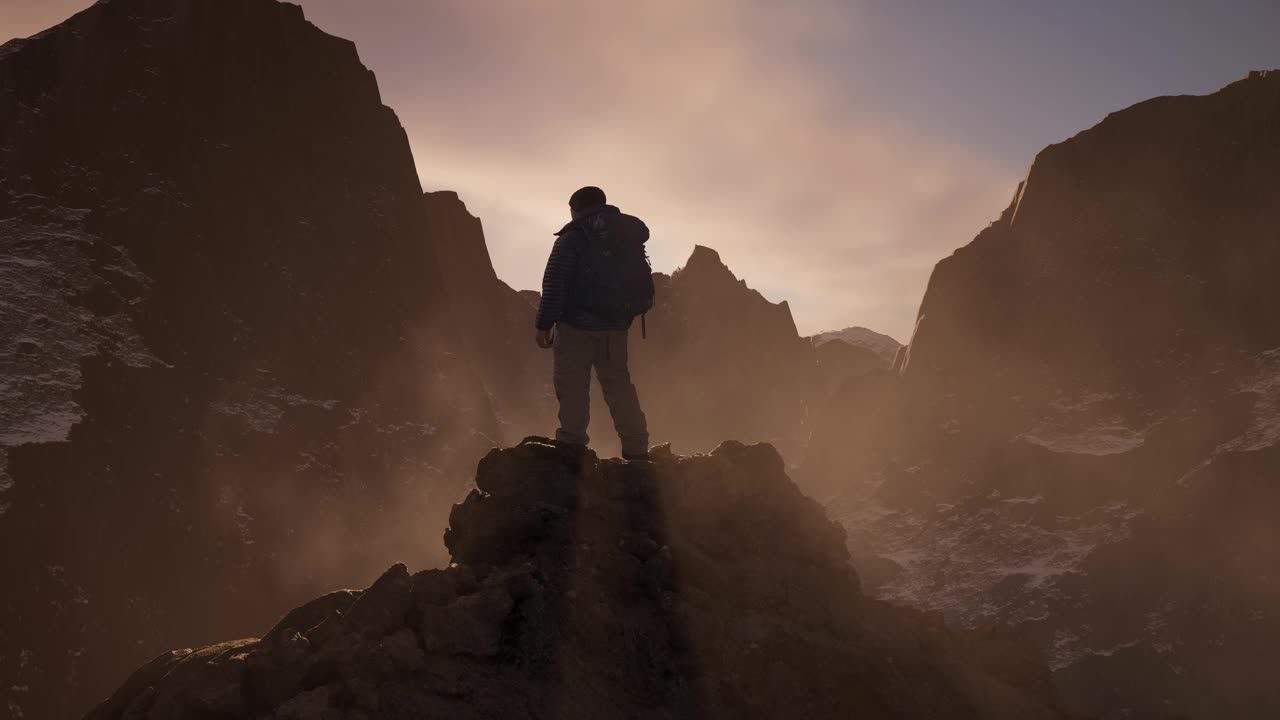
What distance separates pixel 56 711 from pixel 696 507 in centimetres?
16207

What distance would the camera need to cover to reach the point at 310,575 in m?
192

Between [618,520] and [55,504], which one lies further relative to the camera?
[55,504]

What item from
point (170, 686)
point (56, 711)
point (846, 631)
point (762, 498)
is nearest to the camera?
point (170, 686)

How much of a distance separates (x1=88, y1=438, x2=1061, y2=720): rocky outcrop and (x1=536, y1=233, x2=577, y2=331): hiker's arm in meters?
1.88

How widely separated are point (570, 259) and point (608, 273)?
61 centimetres

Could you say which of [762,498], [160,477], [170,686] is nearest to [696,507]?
[762,498]

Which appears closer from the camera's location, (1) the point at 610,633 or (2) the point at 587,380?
(1) the point at 610,633

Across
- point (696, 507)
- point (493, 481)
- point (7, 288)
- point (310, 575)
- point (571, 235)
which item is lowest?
point (696, 507)

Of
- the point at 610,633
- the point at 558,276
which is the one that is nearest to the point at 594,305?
the point at 558,276

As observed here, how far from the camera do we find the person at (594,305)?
12.6 m

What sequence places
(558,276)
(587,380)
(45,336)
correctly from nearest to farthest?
(558,276) < (587,380) < (45,336)

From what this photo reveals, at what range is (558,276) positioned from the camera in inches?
491

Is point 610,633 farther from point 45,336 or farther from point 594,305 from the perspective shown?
point 45,336

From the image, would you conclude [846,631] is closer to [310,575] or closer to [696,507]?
[696,507]
